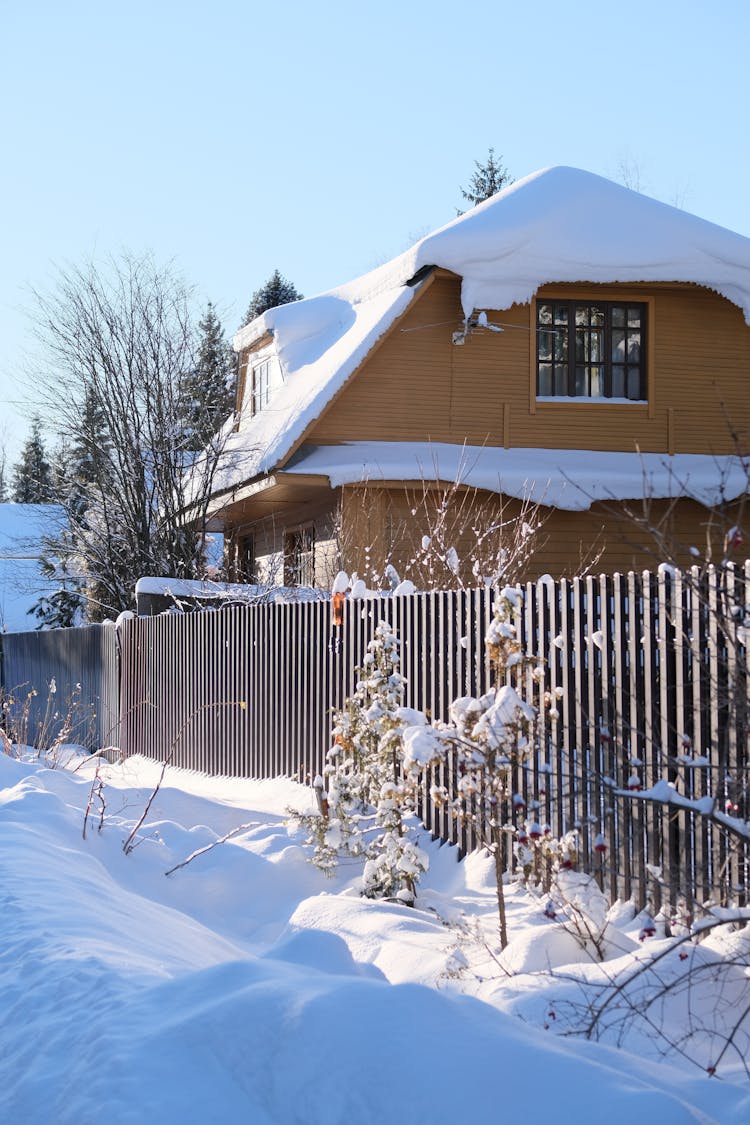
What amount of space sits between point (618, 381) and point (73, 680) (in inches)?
363

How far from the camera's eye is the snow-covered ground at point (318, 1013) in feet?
9.69

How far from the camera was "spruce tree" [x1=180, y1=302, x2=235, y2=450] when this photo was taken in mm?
23156

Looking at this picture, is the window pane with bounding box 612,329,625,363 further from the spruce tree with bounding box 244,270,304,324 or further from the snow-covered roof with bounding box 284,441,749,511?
the spruce tree with bounding box 244,270,304,324

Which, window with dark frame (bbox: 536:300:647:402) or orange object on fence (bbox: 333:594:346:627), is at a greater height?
window with dark frame (bbox: 536:300:647:402)

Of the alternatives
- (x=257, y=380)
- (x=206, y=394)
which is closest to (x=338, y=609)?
(x=257, y=380)

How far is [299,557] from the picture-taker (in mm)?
19984

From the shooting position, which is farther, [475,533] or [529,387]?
[529,387]

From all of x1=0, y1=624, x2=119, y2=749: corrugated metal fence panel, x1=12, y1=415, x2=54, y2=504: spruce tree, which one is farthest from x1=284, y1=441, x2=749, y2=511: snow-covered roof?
x1=12, y1=415, x2=54, y2=504: spruce tree

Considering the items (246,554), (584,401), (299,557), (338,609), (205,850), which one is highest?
(584,401)

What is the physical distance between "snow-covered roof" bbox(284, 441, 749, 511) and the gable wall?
247 mm

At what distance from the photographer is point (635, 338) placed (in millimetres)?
18219

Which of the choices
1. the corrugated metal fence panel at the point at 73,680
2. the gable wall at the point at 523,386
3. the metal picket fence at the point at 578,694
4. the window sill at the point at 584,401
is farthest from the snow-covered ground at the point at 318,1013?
the window sill at the point at 584,401

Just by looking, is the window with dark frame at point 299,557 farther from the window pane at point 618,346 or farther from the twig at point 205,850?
the twig at point 205,850

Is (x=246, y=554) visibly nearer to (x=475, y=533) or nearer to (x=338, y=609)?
(x=475, y=533)
